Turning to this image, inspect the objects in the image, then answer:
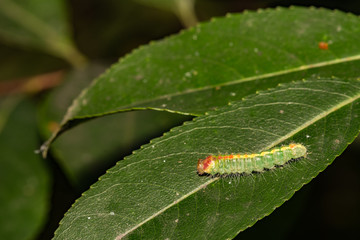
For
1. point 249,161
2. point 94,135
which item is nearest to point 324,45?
point 249,161

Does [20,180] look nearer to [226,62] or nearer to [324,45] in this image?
[226,62]

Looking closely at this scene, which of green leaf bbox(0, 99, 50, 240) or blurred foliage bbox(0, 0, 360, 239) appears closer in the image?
blurred foliage bbox(0, 0, 360, 239)

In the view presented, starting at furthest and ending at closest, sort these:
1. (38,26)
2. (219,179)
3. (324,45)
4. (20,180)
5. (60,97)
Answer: (38,26) → (20,180) → (60,97) → (324,45) → (219,179)

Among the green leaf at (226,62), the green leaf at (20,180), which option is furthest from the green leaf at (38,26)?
the green leaf at (226,62)

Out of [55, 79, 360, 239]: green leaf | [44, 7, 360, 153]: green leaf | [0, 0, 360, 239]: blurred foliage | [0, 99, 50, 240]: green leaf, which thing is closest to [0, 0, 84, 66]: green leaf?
[0, 0, 360, 239]: blurred foliage

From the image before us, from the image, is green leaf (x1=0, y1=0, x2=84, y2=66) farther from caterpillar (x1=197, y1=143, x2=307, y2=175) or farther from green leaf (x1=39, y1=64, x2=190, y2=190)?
caterpillar (x1=197, y1=143, x2=307, y2=175)

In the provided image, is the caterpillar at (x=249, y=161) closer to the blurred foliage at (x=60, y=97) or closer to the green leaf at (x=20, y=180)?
the blurred foliage at (x=60, y=97)
